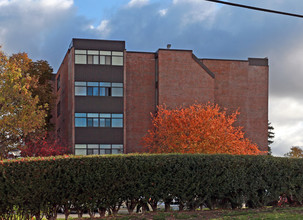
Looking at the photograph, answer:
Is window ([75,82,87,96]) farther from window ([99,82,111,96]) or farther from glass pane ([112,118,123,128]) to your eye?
glass pane ([112,118,123,128])

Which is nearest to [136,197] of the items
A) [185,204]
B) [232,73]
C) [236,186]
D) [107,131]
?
[185,204]

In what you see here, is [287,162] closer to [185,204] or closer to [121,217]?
[185,204]

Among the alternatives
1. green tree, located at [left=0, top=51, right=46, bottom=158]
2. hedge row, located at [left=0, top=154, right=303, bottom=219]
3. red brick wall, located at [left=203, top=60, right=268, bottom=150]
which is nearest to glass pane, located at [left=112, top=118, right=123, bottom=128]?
red brick wall, located at [left=203, top=60, right=268, bottom=150]

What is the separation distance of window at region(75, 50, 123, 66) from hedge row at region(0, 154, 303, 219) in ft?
111

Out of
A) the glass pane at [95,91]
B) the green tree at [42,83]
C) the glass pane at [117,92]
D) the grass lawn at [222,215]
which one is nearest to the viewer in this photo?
the grass lawn at [222,215]

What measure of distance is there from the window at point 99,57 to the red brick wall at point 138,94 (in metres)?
2.40

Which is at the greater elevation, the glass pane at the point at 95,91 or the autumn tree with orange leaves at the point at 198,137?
the glass pane at the point at 95,91

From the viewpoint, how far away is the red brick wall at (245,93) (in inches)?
2189

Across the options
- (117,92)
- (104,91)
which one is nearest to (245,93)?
(117,92)

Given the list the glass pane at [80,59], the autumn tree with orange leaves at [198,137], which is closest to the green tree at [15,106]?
the autumn tree with orange leaves at [198,137]

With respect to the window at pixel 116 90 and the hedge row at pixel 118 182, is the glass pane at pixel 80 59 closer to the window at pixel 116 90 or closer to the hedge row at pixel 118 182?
the window at pixel 116 90

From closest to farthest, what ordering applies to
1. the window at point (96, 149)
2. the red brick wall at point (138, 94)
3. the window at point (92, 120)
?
the window at point (96, 149)
the window at point (92, 120)
the red brick wall at point (138, 94)

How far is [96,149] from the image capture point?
47.5 m

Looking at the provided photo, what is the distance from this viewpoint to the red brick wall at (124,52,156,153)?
50.7 meters
